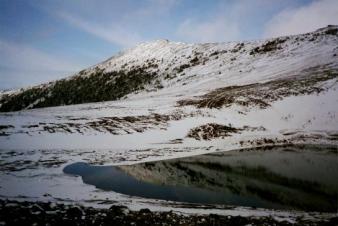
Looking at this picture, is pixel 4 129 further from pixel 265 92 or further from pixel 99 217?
pixel 265 92

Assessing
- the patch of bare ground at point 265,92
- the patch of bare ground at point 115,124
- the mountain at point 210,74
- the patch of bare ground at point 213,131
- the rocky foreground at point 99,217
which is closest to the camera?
the rocky foreground at point 99,217

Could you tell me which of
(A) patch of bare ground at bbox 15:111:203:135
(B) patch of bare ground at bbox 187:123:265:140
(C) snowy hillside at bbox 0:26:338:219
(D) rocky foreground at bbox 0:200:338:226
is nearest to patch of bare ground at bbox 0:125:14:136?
(C) snowy hillside at bbox 0:26:338:219

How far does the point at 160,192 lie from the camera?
1680cm

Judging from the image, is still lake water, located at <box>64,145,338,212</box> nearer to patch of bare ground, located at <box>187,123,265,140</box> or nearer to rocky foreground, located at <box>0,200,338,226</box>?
rocky foreground, located at <box>0,200,338,226</box>

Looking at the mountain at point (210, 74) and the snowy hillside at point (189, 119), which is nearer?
the snowy hillside at point (189, 119)

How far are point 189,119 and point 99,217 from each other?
1127 inches

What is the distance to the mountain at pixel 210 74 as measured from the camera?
50312 mm

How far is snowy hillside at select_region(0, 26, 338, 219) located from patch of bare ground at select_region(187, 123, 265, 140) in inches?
4.1

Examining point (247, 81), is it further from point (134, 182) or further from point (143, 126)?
A: point (134, 182)

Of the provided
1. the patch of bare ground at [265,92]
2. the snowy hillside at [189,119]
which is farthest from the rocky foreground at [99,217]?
the patch of bare ground at [265,92]

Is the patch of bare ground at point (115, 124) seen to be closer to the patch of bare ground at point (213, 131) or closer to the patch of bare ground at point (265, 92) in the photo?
the patch of bare ground at point (213, 131)

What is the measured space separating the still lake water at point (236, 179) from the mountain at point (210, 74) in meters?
19.2

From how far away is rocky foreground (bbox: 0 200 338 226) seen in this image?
35.0ft

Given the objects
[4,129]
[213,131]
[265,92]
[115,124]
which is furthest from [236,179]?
[265,92]
